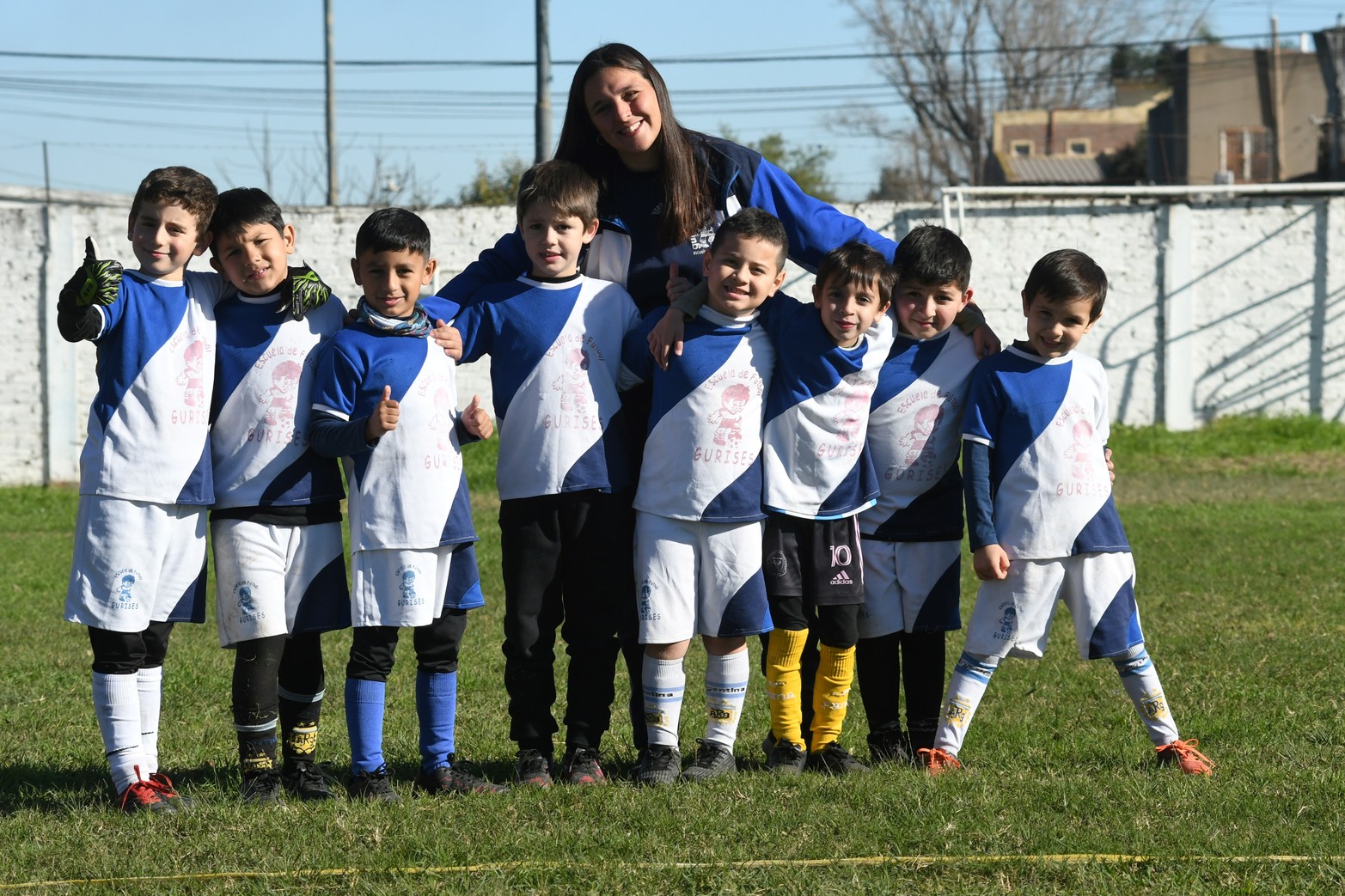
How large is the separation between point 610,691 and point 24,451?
12192mm

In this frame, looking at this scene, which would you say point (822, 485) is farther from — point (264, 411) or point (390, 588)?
point (264, 411)

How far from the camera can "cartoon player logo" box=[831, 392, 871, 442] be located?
4.25 m

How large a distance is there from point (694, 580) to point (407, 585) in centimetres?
83

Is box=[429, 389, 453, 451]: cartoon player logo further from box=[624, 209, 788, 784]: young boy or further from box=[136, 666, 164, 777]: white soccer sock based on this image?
box=[136, 666, 164, 777]: white soccer sock

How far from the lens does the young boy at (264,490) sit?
4016 mm

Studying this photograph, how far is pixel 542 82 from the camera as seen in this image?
18672 mm

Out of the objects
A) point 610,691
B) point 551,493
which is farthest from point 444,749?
point 551,493

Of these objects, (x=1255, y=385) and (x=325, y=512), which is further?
(x=1255, y=385)

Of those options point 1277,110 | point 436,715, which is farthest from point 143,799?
point 1277,110

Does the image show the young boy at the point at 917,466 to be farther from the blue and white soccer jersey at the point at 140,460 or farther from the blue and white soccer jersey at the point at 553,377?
the blue and white soccer jersey at the point at 140,460

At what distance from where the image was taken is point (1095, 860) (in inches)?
134

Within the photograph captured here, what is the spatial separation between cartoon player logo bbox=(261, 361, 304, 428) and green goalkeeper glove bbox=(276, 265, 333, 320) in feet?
0.53

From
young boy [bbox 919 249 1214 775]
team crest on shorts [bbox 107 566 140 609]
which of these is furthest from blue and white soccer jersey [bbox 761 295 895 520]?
team crest on shorts [bbox 107 566 140 609]

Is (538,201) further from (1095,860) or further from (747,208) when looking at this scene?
(1095,860)
